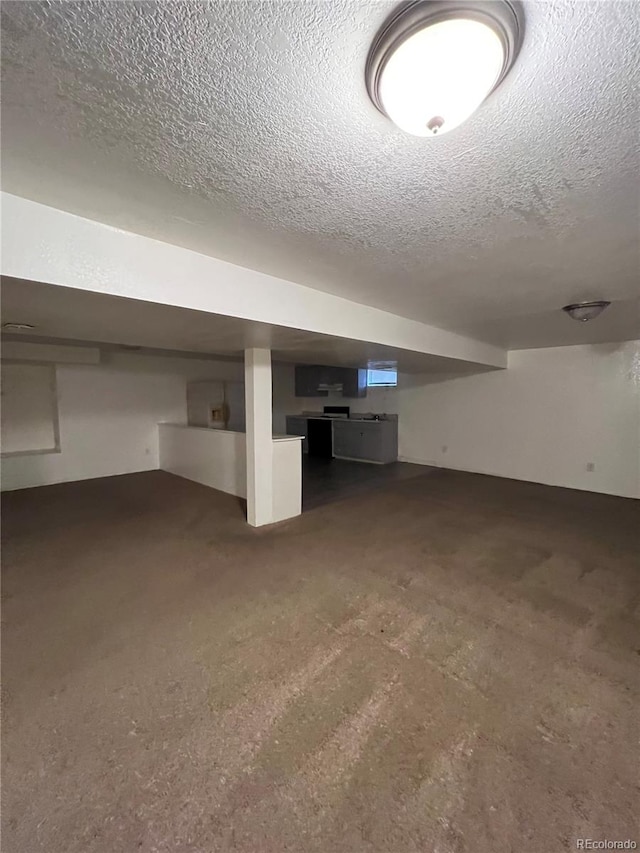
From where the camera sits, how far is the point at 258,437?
3.72 metres

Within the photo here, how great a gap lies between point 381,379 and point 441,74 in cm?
688

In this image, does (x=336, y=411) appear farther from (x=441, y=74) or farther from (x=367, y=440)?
→ (x=441, y=74)

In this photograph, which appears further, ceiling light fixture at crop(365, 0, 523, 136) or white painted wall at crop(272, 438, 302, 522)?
white painted wall at crop(272, 438, 302, 522)

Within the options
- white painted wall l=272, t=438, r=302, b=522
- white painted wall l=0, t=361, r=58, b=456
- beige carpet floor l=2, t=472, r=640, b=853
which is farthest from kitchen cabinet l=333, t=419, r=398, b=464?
white painted wall l=0, t=361, r=58, b=456

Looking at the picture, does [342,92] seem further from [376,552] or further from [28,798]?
[376,552]

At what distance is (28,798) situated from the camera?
1.20 m

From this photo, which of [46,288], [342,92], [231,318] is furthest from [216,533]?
[342,92]

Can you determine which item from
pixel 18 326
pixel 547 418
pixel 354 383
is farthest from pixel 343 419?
pixel 18 326

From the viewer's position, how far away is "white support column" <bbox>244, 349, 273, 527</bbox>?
12.0ft

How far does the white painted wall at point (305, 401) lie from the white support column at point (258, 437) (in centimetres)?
440

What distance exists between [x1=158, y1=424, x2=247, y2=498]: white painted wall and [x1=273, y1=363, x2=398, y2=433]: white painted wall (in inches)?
110

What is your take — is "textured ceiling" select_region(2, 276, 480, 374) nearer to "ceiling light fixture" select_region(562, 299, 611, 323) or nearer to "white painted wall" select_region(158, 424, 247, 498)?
"ceiling light fixture" select_region(562, 299, 611, 323)

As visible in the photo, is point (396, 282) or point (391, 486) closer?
point (396, 282)

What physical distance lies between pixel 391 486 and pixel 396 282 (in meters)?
3.62
